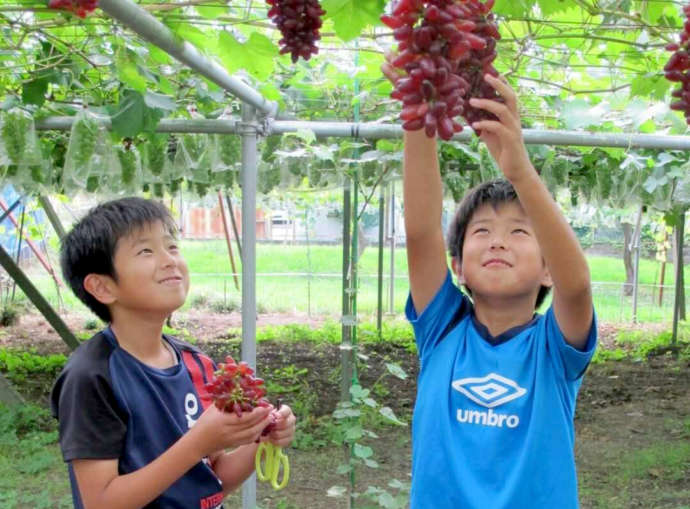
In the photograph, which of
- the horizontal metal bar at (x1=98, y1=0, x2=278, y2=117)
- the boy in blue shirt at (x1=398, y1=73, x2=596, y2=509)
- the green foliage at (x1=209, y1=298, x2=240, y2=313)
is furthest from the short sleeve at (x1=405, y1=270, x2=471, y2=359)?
the green foliage at (x1=209, y1=298, x2=240, y2=313)

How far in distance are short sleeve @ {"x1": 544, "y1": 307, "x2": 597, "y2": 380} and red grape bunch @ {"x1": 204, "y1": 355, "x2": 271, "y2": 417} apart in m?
0.59

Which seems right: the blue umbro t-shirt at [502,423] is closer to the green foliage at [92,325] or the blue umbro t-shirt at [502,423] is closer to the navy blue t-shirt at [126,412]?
the navy blue t-shirt at [126,412]

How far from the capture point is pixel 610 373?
826 cm

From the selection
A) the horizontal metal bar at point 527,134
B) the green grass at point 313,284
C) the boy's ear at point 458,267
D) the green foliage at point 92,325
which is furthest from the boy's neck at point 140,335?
the green foliage at point 92,325

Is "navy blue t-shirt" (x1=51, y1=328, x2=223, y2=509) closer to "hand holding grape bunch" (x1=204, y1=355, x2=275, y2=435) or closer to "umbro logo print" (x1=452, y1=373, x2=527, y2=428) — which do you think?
"hand holding grape bunch" (x1=204, y1=355, x2=275, y2=435)

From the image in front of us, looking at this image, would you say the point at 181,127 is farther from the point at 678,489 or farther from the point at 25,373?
the point at 25,373

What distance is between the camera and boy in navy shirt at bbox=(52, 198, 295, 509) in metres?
1.48

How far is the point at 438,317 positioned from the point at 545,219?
0.47 m

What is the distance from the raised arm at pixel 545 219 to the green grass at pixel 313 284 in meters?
8.06

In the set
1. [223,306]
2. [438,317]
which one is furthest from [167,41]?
[223,306]

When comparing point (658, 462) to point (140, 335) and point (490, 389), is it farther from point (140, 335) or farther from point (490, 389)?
point (140, 335)

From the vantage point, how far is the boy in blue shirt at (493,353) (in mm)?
1399

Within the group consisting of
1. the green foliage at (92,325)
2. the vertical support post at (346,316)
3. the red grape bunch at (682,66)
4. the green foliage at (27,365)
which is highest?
the red grape bunch at (682,66)

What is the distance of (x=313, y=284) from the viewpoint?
1560cm
